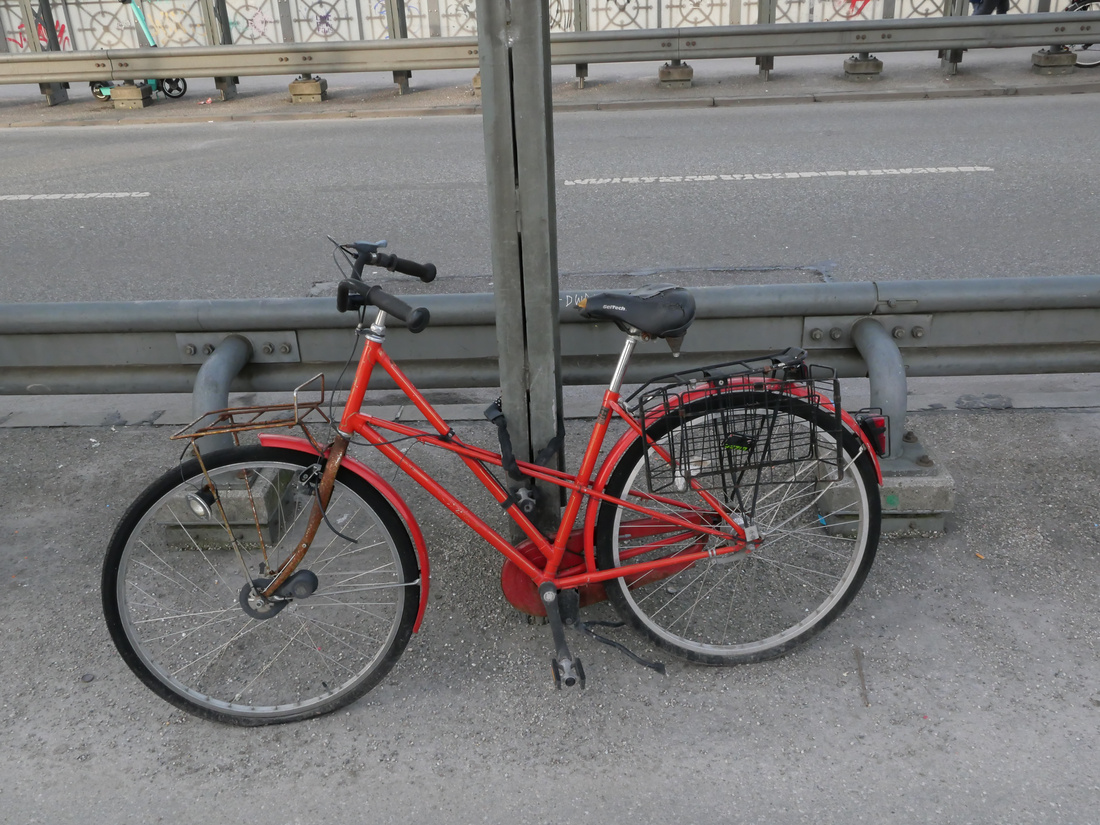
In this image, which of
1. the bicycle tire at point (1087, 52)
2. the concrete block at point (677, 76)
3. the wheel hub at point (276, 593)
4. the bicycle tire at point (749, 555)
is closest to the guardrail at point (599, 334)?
the bicycle tire at point (749, 555)

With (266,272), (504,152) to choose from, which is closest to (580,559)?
(504,152)

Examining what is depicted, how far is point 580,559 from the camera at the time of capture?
9.82 feet

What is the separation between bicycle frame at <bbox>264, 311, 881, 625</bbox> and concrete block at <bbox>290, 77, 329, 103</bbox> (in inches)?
489

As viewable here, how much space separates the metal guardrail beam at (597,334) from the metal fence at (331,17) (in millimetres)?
12683

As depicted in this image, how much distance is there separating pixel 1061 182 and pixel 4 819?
8.47 meters

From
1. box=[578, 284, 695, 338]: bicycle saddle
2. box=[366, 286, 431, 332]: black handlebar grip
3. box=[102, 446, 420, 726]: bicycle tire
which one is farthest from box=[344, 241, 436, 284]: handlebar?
box=[102, 446, 420, 726]: bicycle tire

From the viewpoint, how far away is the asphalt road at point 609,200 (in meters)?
6.61

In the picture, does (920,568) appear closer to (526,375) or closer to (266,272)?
(526,375)

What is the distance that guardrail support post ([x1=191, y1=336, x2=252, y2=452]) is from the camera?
3.40 metres

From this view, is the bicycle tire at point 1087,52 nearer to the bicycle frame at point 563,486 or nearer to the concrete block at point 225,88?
the concrete block at point 225,88

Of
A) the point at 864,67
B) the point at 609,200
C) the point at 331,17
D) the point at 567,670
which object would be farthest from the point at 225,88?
the point at 567,670

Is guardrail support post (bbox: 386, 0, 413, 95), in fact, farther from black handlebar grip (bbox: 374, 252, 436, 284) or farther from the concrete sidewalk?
black handlebar grip (bbox: 374, 252, 436, 284)

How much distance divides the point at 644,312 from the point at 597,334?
0.93 meters

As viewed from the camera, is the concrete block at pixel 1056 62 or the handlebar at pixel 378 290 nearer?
the handlebar at pixel 378 290
